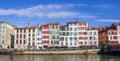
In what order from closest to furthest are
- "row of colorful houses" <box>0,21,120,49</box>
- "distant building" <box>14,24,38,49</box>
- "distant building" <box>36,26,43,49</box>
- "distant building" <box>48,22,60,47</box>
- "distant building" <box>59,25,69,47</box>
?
1. "distant building" <box>59,25,69,47</box>
2. "row of colorful houses" <box>0,21,120,49</box>
3. "distant building" <box>48,22,60,47</box>
4. "distant building" <box>36,26,43,49</box>
5. "distant building" <box>14,24,38,49</box>

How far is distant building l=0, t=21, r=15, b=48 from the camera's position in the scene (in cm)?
11094

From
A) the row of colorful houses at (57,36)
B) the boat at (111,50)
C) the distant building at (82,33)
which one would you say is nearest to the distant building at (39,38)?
the row of colorful houses at (57,36)

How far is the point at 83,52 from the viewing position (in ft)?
300

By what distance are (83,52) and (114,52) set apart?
10.9 meters

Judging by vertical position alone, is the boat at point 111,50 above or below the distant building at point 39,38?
below

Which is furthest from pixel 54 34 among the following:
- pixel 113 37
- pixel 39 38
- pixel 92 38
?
pixel 113 37

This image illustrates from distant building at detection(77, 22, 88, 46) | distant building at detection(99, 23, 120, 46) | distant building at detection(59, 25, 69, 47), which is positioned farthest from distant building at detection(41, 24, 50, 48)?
distant building at detection(99, 23, 120, 46)

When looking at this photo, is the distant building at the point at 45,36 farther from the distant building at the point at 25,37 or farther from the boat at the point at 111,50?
the boat at the point at 111,50

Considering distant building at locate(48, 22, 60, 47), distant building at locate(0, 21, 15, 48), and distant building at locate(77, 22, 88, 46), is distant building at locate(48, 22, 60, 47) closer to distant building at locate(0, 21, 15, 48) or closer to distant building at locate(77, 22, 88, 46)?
distant building at locate(77, 22, 88, 46)

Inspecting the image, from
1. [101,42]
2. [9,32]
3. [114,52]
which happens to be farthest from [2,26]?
[114,52]

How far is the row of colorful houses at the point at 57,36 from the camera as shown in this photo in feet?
347

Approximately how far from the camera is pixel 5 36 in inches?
Answer: 4395

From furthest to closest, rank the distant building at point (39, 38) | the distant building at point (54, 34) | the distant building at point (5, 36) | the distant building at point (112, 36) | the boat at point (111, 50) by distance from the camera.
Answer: the distant building at point (5, 36)
the distant building at point (112, 36)
the distant building at point (39, 38)
the distant building at point (54, 34)
the boat at point (111, 50)

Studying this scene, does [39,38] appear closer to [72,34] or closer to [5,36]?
[72,34]
